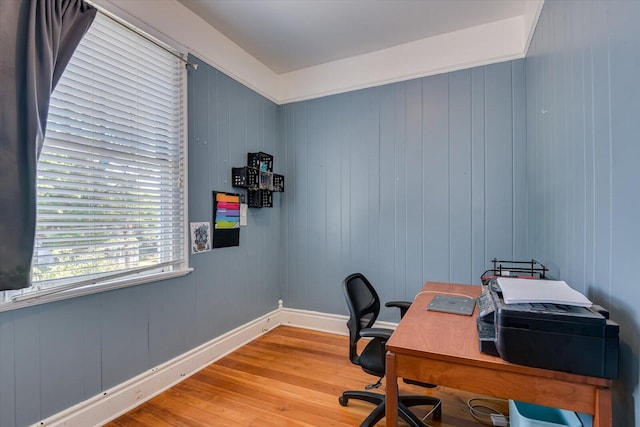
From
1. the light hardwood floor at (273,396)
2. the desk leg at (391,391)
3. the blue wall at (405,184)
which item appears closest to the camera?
the desk leg at (391,391)

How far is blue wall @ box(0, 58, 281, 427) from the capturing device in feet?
5.03

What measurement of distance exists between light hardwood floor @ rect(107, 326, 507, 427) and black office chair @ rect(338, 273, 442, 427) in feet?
0.31

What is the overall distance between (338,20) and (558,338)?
2702 mm

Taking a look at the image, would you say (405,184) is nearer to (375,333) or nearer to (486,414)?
(375,333)

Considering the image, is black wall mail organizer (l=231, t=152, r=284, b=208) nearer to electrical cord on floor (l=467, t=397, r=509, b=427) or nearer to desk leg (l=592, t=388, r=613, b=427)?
electrical cord on floor (l=467, t=397, r=509, b=427)

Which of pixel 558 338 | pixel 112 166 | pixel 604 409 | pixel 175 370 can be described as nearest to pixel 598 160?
pixel 558 338

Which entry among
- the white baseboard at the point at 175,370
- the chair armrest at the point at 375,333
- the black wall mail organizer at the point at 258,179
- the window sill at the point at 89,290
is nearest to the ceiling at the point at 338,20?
the black wall mail organizer at the point at 258,179

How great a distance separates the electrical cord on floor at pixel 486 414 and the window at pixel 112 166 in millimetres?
2309

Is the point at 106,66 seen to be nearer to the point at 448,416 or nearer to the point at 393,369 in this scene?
the point at 393,369

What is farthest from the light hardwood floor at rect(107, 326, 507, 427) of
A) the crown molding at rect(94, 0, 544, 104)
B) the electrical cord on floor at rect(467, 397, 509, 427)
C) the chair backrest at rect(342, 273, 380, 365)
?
the crown molding at rect(94, 0, 544, 104)

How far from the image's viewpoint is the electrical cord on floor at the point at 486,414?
5.73 ft

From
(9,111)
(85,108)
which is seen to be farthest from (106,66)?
(9,111)

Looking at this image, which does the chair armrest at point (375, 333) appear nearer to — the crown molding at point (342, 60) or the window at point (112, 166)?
the window at point (112, 166)

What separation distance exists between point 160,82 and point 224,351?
7.62 ft
